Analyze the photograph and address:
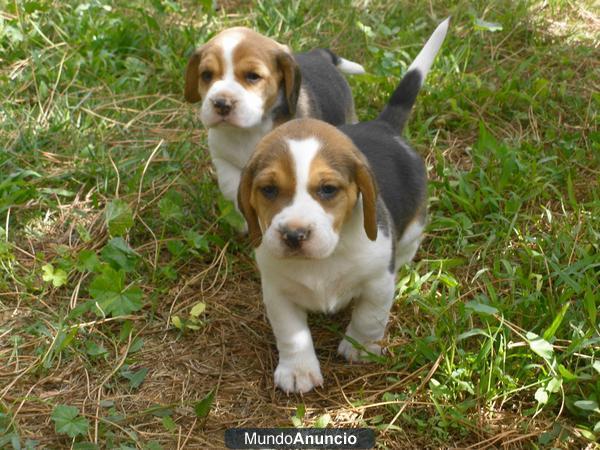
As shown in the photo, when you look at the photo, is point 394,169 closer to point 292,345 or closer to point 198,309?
point 292,345

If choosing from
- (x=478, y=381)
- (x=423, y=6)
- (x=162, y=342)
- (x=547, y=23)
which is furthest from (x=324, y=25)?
(x=478, y=381)

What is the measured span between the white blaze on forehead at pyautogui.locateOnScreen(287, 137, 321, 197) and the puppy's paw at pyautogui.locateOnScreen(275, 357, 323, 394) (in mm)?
935

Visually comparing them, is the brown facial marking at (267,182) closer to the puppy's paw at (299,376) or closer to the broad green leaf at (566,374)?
the puppy's paw at (299,376)

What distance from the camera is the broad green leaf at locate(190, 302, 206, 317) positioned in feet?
14.2

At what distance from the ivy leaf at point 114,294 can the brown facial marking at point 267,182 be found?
106 cm

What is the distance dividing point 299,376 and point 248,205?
846 millimetres

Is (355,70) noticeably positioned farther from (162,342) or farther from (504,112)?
(162,342)

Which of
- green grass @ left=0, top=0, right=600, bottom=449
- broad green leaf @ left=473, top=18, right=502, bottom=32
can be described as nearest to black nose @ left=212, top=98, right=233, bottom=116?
green grass @ left=0, top=0, right=600, bottom=449

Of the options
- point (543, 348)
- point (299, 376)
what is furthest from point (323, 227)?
point (543, 348)

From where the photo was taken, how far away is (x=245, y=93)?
459cm

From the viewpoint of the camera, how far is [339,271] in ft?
11.9

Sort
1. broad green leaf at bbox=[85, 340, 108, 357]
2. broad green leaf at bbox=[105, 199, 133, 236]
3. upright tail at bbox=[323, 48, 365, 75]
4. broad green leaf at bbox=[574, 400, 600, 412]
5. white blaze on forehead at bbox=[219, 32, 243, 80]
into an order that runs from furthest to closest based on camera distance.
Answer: upright tail at bbox=[323, 48, 365, 75] → broad green leaf at bbox=[105, 199, 133, 236] → white blaze on forehead at bbox=[219, 32, 243, 80] → broad green leaf at bbox=[85, 340, 108, 357] → broad green leaf at bbox=[574, 400, 600, 412]

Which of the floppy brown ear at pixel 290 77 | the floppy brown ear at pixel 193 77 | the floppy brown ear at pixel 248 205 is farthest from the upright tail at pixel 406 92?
the floppy brown ear at pixel 248 205

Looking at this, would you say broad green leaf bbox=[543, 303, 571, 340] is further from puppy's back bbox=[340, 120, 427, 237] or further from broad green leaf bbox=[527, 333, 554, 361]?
puppy's back bbox=[340, 120, 427, 237]
